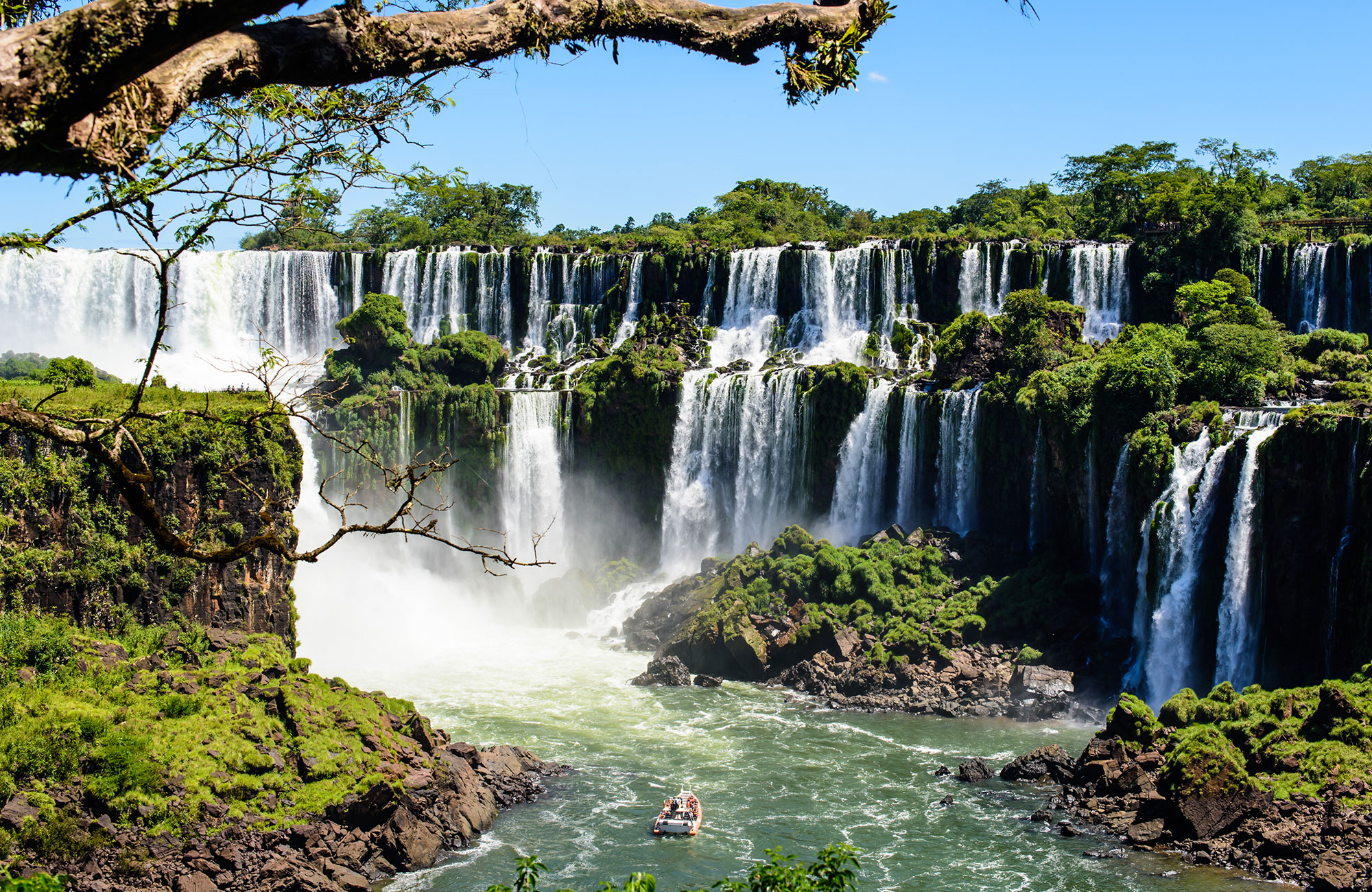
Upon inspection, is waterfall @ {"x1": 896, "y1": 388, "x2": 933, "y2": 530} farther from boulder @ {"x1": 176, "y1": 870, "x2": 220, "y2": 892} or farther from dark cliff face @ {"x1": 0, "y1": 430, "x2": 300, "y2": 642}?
boulder @ {"x1": 176, "y1": 870, "x2": 220, "y2": 892}

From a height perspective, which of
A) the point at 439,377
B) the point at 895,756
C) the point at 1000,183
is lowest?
the point at 895,756

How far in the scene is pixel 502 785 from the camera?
2150 cm

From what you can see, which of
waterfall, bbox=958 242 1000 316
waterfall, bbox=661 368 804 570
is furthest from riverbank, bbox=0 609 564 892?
waterfall, bbox=958 242 1000 316

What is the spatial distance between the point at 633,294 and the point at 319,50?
41791 millimetres

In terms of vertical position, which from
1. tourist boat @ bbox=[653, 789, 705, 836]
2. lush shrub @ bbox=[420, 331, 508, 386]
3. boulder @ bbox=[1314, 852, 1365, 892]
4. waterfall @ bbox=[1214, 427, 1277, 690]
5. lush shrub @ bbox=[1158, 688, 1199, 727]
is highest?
lush shrub @ bbox=[420, 331, 508, 386]

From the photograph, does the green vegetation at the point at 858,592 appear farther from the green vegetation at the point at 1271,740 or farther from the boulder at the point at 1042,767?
the green vegetation at the point at 1271,740

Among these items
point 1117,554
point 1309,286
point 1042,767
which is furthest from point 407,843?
point 1309,286

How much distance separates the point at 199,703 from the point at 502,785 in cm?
587

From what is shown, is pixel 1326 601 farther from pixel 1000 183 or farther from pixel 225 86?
pixel 1000 183

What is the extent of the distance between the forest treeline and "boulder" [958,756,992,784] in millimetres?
23253

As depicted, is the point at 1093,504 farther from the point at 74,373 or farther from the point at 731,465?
the point at 74,373

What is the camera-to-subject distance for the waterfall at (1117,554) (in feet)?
94.2

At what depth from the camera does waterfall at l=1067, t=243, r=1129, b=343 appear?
40.0m

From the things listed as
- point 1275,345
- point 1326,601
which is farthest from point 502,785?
point 1275,345
